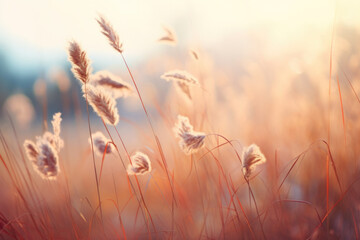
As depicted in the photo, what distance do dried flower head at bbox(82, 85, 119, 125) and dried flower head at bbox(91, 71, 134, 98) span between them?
10 cm

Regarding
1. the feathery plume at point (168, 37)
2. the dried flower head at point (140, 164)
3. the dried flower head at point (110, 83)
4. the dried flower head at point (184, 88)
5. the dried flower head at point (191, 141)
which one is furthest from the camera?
the feathery plume at point (168, 37)

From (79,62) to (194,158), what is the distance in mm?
913

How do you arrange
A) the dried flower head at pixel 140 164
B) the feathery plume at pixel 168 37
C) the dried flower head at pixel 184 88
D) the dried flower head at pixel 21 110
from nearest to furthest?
1. the dried flower head at pixel 140 164
2. the dried flower head at pixel 184 88
3. the feathery plume at pixel 168 37
4. the dried flower head at pixel 21 110

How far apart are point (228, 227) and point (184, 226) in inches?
9.4

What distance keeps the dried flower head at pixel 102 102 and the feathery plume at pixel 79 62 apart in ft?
0.15

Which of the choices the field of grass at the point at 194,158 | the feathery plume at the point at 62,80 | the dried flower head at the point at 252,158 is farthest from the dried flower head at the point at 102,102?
the feathery plume at the point at 62,80

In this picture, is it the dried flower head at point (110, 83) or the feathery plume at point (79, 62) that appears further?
the dried flower head at point (110, 83)

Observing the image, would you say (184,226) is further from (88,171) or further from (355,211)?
(88,171)

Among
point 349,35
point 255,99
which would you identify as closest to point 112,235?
point 255,99

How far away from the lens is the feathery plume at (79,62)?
3.93 feet

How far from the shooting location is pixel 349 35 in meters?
2.64

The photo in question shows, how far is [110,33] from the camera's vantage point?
1253mm

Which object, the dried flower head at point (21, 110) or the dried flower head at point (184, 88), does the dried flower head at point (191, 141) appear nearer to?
the dried flower head at point (184, 88)

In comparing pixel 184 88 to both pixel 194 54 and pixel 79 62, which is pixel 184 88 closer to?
pixel 194 54
